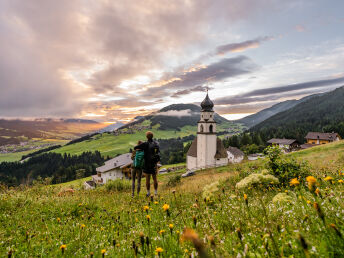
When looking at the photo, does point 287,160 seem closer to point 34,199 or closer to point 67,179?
point 34,199

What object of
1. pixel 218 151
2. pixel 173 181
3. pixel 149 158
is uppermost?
pixel 149 158

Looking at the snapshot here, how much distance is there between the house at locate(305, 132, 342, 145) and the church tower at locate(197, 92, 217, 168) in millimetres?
89747

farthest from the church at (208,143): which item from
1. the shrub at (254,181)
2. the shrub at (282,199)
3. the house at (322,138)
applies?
the house at (322,138)

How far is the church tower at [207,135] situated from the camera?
5975 cm

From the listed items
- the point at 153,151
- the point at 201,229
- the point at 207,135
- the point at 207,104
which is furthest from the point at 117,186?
the point at 207,104

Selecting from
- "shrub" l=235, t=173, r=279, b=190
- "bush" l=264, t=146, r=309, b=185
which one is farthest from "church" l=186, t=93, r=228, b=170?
"shrub" l=235, t=173, r=279, b=190

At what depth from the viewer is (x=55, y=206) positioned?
7.13 m

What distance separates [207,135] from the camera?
60.5 meters

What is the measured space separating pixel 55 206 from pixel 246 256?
7606mm

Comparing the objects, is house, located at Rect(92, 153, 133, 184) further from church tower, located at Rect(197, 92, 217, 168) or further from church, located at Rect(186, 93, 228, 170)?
church tower, located at Rect(197, 92, 217, 168)

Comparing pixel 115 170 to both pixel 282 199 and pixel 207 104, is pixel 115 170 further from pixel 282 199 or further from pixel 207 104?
pixel 282 199

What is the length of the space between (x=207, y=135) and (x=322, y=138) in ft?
307

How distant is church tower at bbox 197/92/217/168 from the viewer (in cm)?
5975

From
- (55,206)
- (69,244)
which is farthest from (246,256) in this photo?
(55,206)
